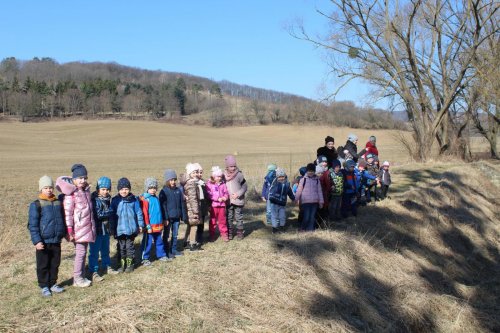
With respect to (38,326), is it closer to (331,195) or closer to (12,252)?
(12,252)

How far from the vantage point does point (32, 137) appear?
66312 millimetres

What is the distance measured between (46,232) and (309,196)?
5.01 metres

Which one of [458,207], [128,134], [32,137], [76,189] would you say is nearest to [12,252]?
[76,189]

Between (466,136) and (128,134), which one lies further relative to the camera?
(128,134)

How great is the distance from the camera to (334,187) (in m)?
10.1

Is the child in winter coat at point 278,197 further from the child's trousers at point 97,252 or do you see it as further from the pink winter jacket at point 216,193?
the child's trousers at point 97,252

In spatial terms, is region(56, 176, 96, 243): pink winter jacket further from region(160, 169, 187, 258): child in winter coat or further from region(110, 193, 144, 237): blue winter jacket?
region(160, 169, 187, 258): child in winter coat

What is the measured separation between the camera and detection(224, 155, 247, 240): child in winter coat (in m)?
8.80

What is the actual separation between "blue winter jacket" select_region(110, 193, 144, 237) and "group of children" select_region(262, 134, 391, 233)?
119 inches

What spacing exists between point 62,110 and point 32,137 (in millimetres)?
43387

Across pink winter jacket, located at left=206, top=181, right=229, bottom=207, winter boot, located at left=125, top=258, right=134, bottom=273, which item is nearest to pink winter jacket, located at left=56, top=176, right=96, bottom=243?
winter boot, located at left=125, top=258, right=134, bottom=273

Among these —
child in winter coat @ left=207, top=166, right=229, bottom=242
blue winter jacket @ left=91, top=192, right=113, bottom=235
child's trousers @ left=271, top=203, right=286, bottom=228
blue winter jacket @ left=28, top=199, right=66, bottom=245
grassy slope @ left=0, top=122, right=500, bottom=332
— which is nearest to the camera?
grassy slope @ left=0, top=122, right=500, bottom=332

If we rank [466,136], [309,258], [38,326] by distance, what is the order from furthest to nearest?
[466,136]
[309,258]
[38,326]

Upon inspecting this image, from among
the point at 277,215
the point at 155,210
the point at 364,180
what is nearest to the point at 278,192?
the point at 277,215
